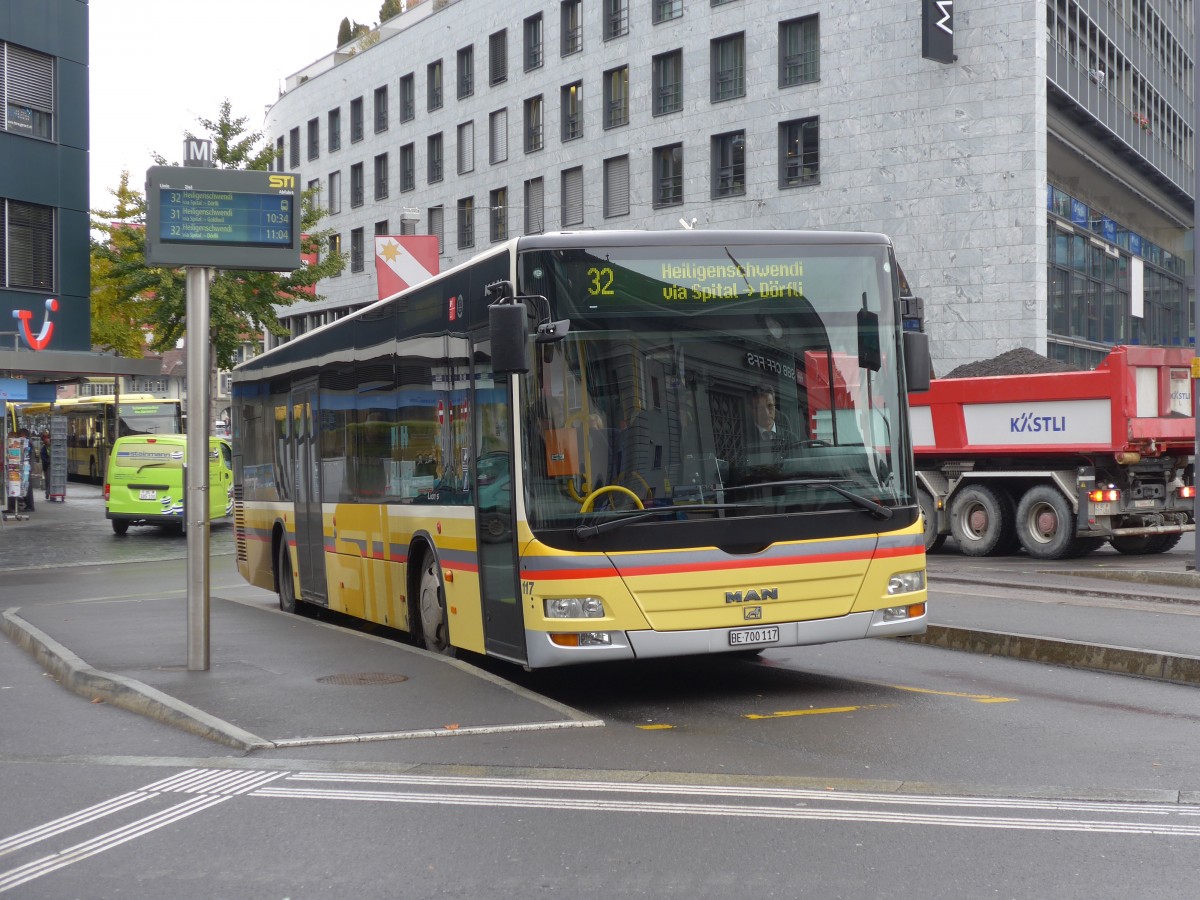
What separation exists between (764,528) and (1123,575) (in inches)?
383

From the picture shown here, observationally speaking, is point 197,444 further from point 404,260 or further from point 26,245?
point 26,245

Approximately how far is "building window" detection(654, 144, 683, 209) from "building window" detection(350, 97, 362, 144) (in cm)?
2164

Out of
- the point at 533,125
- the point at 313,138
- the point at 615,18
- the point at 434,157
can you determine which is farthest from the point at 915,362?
the point at 313,138

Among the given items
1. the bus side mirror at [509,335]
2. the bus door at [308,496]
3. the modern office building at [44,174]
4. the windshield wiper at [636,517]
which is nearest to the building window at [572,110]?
the modern office building at [44,174]

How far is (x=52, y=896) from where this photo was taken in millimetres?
5359

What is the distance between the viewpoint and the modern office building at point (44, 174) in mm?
31219

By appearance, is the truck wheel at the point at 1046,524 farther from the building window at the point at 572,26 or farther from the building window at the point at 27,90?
the building window at the point at 572,26

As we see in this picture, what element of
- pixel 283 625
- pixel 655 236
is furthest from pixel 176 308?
pixel 655 236

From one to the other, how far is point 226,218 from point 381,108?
173 ft

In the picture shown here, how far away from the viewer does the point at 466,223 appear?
55.0 metres

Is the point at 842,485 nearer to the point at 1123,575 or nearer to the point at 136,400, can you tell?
the point at 1123,575

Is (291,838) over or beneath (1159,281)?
beneath

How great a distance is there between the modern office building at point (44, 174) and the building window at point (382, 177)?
28.0m

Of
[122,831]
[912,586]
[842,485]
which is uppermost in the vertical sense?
[842,485]
